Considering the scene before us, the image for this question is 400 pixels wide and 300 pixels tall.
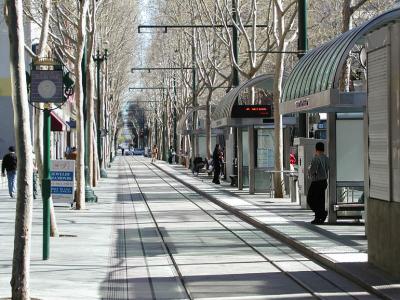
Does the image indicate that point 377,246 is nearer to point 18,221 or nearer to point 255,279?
point 255,279

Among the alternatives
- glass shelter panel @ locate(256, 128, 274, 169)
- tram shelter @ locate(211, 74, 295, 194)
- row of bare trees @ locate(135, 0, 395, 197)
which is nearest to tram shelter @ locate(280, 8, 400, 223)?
row of bare trees @ locate(135, 0, 395, 197)

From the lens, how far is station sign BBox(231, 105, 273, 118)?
3353 centimetres

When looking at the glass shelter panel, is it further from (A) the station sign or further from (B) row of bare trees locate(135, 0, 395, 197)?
(B) row of bare trees locate(135, 0, 395, 197)

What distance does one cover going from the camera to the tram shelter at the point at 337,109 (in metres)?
18.8

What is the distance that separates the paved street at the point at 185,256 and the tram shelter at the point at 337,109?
1.27 m

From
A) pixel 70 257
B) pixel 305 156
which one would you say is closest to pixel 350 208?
pixel 305 156

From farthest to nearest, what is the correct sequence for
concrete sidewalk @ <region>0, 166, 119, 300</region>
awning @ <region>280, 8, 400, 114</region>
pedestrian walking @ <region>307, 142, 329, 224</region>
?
pedestrian walking @ <region>307, 142, 329, 224</region>
awning @ <region>280, 8, 400, 114</region>
concrete sidewalk @ <region>0, 166, 119, 300</region>

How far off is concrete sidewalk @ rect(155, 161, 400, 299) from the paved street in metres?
0.03

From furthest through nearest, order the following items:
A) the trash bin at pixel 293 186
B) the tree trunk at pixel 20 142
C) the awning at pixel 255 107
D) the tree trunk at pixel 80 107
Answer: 1. the awning at pixel 255 107
2. the trash bin at pixel 293 186
3. the tree trunk at pixel 80 107
4. the tree trunk at pixel 20 142

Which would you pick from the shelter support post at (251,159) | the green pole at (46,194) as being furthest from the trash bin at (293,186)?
the green pole at (46,194)

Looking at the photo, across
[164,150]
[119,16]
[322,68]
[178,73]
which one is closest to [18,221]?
[322,68]

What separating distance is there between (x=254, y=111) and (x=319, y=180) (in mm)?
13034

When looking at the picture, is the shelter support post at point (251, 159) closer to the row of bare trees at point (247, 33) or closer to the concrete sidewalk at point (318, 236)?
the concrete sidewalk at point (318, 236)

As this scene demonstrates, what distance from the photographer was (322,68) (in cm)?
1981
